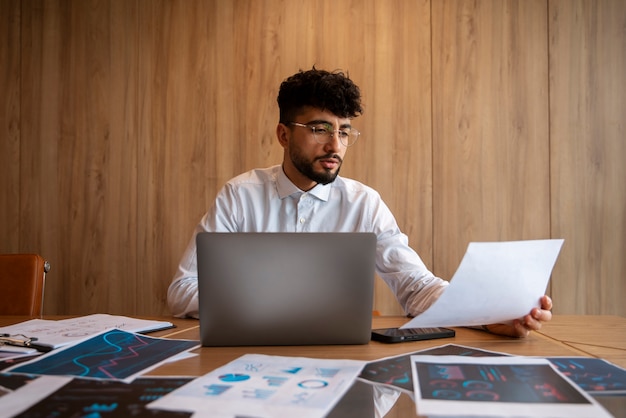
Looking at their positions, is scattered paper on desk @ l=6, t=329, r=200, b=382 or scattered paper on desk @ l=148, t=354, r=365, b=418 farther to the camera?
scattered paper on desk @ l=6, t=329, r=200, b=382

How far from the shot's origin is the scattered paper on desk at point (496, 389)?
0.71 metres

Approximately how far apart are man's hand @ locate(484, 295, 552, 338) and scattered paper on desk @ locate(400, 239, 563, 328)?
3cm

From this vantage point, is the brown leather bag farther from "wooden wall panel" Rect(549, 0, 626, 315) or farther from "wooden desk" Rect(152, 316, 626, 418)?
"wooden wall panel" Rect(549, 0, 626, 315)

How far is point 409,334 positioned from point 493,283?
0.23m

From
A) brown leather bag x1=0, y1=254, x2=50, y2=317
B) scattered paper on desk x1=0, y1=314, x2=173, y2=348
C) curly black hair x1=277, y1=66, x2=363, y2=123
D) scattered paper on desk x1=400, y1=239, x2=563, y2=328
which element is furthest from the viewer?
curly black hair x1=277, y1=66, x2=363, y2=123

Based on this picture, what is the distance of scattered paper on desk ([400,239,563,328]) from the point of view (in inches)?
40.4

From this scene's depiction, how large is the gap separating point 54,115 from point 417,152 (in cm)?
198

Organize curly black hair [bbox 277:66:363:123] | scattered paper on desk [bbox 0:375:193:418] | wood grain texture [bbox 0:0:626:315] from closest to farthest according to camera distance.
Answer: scattered paper on desk [bbox 0:375:193:418]
curly black hair [bbox 277:66:363:123]
wood grain texture [bbox 0:0:626:315]

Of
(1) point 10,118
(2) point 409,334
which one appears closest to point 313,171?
(2) point 409,334

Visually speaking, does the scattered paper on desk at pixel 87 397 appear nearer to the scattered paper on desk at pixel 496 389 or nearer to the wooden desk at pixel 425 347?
the wooden desk at pixel 425 347

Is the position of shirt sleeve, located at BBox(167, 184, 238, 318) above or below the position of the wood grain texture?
below

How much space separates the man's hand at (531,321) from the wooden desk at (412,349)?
2 cm

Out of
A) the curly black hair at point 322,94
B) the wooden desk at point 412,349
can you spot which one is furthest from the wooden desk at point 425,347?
the curly black hair at point 322,94

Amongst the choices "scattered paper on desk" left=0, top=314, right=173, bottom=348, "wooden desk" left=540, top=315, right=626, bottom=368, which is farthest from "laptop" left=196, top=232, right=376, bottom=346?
"wooden desk" left=540, top=315, right=626, bottom=368
